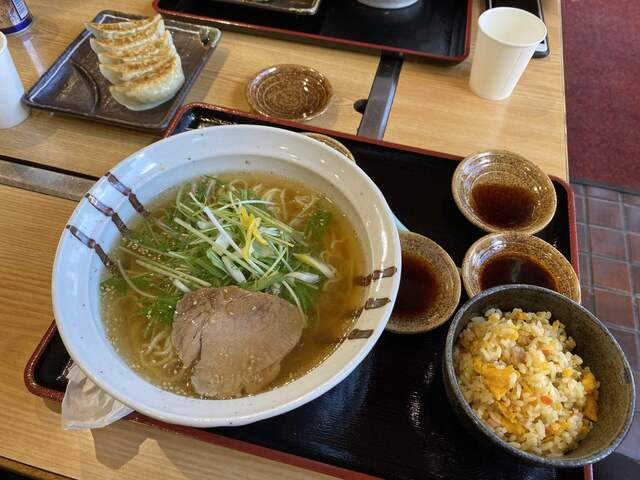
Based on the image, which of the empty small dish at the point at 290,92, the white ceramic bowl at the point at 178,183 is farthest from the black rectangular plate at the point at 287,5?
the white ceramic bowl at the point at 178,183

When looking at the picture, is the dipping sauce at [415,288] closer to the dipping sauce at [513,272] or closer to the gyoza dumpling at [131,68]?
the dipping sauce at [513,272]

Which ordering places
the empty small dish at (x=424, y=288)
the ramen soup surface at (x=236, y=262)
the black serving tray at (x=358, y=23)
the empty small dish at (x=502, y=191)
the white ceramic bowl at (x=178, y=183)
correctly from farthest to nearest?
the black serving tray at (x=358, y=23) < the empty small dish at (x=502, y=191) < the empty small dish at (x=424, y=288) < the ramen soup surface at (x=236, y=262) < the white ceramic bowl at (x=178, y=183)

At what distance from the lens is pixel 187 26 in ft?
7.24

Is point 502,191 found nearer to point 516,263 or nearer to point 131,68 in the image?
point 516,263

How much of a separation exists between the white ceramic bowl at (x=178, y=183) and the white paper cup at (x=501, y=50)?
932mm

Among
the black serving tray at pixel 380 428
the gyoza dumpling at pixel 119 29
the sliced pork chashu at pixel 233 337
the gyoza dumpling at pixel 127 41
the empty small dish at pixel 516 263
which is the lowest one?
the black serving tray at pixel 380 428

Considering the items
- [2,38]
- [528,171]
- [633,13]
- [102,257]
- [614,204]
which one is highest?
[2,38]

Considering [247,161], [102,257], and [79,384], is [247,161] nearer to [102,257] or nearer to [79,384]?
[102,257]

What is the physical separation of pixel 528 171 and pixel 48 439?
1.66 meters

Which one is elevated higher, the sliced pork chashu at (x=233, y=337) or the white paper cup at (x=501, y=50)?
the white paper cup at (x=501, y=50)

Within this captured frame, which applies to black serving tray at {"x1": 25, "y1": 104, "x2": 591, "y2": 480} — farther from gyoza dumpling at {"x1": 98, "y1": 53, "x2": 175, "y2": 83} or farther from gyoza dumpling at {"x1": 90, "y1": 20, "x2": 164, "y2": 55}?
gyoza dumpling at {"x1": 90, "y1": 20, "x2": 164, "y2": 55}

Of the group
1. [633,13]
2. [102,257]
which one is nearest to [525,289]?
[102,257]

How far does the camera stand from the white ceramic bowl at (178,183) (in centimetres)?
101

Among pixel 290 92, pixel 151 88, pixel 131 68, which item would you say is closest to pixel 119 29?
A: pixel 131 68
